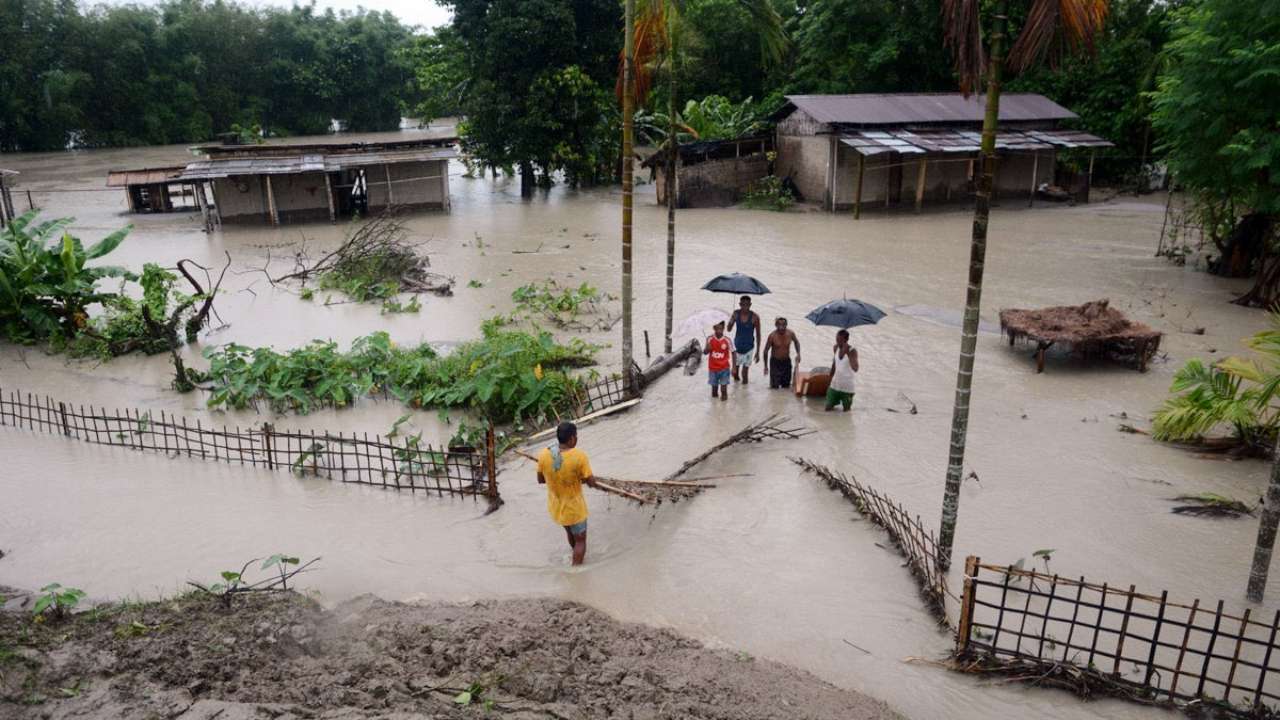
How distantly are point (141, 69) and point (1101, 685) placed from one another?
51304 mm

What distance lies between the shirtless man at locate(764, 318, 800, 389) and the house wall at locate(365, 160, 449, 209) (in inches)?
751

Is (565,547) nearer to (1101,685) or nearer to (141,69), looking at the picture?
(1101,685)

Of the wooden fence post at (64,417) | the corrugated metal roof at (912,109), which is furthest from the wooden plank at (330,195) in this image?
the wooden fence post at (64,417)

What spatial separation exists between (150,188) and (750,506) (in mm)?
28524

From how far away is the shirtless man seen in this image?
10.5 metres

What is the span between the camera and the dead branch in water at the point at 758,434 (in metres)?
8.16

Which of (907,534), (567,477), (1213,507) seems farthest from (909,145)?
(567,477)

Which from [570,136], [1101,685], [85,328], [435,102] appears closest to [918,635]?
[1101,685]

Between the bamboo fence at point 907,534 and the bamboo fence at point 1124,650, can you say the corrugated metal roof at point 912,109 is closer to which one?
the bamboo fence at point 907,534

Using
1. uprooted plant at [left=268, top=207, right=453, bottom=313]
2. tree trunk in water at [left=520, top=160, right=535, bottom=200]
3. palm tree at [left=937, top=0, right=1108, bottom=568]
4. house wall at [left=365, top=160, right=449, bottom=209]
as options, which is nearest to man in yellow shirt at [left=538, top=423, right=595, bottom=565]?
palm tree at [left=937, top=0, right=1108, bottom=568]

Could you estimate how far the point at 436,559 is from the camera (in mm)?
7023

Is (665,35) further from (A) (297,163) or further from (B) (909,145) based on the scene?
(A) (297,163)

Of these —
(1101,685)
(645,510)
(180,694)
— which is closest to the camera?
(180,694)

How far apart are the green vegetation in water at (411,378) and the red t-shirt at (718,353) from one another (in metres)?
1.69
